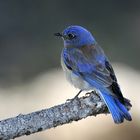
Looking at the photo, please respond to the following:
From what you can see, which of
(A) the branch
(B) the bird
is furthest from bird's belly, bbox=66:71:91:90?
(A) the branch

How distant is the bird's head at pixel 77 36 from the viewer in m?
7.99

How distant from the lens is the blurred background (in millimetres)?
10102

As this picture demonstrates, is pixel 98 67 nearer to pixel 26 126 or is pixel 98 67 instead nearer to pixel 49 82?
pixel 26 126

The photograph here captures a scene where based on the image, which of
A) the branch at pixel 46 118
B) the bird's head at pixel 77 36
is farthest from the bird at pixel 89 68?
the branch at pixel 46 118

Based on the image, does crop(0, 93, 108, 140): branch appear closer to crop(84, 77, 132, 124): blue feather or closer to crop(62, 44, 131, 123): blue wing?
crop(84, 77, 132, 124): blue feather

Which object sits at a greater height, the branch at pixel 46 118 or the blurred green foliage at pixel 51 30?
the blurred green foliage at pixel 51 30

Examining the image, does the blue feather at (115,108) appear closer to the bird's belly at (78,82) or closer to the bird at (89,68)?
the bird at (89,68)

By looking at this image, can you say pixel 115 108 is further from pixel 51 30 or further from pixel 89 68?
A: pixel 51 30

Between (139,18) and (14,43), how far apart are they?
2610 millimetres

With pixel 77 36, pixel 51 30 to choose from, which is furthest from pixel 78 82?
pixel 51 30

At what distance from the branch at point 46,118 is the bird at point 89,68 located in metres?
0.33

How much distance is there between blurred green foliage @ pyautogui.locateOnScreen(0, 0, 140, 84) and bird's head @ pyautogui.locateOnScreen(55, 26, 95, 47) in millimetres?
3984

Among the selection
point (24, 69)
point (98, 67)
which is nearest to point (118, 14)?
point (24, 69)

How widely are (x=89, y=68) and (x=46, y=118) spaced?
4.76ft
